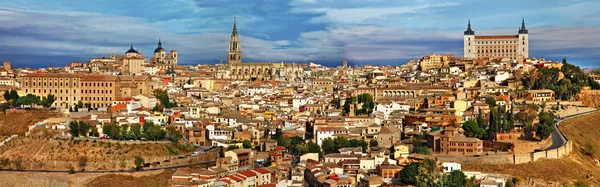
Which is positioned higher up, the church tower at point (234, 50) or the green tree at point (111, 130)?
the church tower at point (234, 50)

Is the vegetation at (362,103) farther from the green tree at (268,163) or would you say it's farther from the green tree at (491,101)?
the green tree at (268,163)

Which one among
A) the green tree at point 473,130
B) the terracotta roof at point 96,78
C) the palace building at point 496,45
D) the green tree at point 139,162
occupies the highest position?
→ the palace building at point 496,45

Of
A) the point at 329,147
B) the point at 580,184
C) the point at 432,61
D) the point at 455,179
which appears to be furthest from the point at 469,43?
the point at 455,179

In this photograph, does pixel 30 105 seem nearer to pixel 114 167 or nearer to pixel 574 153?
pixel 114 167

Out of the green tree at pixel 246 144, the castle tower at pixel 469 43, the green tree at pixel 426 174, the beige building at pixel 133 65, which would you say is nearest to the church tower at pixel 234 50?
the beige building at pixel 133 65

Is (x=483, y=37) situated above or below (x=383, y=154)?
above

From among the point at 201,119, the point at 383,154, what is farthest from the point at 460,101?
the point at 201,119

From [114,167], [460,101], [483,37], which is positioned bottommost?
[114,167]
